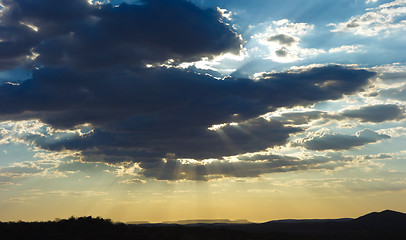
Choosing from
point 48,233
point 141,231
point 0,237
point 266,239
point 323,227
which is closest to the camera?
point 0,237

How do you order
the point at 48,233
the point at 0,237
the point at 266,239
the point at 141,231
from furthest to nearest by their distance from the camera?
the point at 266,239 < the point at 141,231 < the point at 48,233 < the point at 0,237

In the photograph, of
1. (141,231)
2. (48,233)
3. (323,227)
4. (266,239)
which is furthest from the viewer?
(323,227)

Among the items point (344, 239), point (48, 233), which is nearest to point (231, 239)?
point (48, 233)

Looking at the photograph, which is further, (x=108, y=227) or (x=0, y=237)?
(x=108, y=227)

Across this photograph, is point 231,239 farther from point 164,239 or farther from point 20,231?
point 20,231

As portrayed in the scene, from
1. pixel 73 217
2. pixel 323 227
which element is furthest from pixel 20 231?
pixel 323 227

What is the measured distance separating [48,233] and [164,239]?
60.6 ft

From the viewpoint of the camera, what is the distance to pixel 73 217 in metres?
74.6

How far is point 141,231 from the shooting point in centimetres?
6681

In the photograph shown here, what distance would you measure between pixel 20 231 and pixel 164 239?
2300 centimetres

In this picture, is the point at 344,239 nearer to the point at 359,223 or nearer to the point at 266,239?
the point at 266,239

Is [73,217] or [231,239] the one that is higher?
[73,217]

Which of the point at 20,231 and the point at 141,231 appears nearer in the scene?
the point at 20,231

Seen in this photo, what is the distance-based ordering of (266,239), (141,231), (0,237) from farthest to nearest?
(266,239) → (141,231) → (0,237)
